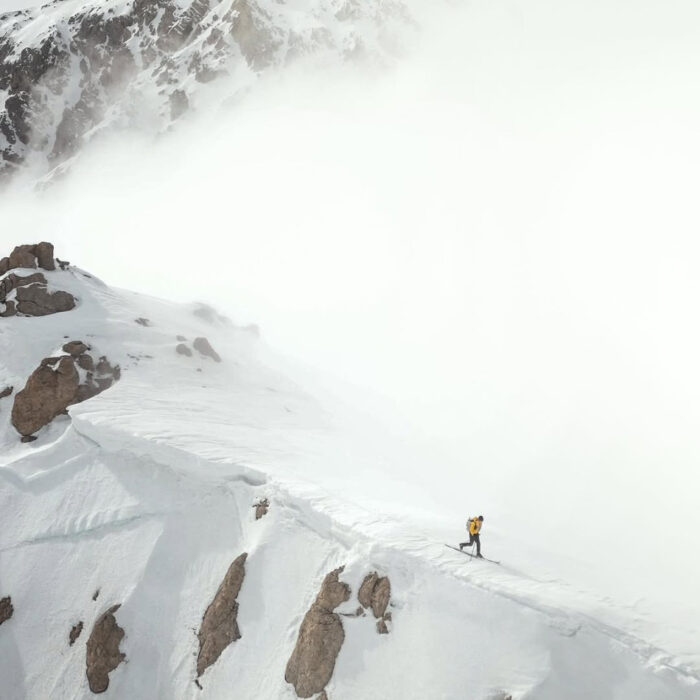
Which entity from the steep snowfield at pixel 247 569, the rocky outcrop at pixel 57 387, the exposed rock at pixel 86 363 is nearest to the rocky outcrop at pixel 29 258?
the steep snowfield at pixel 247 569

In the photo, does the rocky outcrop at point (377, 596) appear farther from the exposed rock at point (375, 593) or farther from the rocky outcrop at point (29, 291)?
the rocky outcrop at point (29, 291)

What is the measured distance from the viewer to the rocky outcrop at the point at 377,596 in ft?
45.3

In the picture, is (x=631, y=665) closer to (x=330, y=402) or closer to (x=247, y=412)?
(x=247, y=412)

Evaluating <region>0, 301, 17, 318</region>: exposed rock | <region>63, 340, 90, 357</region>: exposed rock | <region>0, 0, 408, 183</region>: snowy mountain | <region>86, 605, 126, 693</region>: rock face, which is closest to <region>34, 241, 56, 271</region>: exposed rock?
<region>0, 301, 17, 318</region>: exposed rock

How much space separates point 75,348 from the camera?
104 ft

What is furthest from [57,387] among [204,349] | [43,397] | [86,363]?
[204,349]

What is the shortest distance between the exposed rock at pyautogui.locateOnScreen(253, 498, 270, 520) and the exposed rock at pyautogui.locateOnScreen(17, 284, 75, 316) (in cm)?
2637

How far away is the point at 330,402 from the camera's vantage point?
46344 millimetres

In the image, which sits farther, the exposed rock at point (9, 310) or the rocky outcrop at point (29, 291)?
the rocky outcrop at point (29, 291)

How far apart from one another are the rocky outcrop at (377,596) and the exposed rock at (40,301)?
32.4m

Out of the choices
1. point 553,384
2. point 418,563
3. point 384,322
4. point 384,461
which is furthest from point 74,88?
point 418,563

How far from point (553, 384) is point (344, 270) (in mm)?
126964

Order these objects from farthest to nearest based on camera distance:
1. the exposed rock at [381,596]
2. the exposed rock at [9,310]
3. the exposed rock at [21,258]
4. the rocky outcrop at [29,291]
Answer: the exposed rock at [21,258], the rocky outcrop at [29,291], the exposed rock at [9,310], the exposed rock at [381,596]

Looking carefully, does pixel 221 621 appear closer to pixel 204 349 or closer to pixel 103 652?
pixel 103 652
